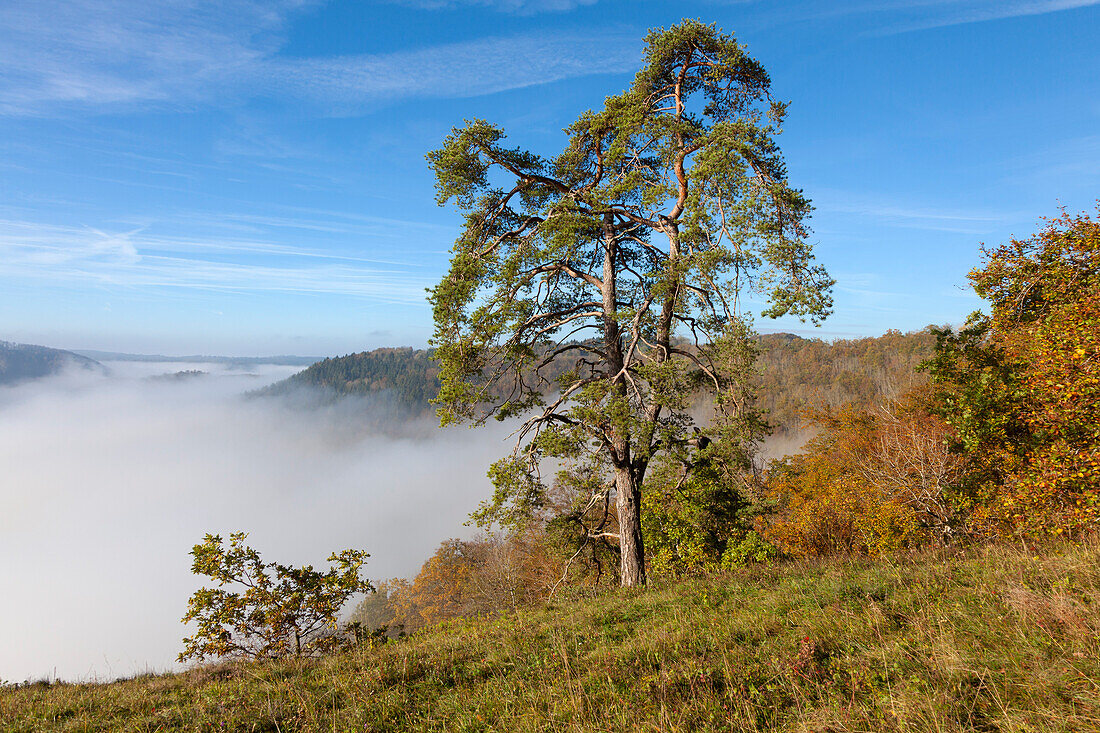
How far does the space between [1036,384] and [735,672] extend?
8147 millimetres

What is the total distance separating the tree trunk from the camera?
11680 mm

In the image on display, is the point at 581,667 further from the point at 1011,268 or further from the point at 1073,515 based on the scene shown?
the point at 1011,268

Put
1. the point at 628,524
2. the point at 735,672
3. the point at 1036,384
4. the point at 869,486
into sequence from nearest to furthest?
the point at 735,672 → the point at 1036,384 → the point at 628,524 → the point at 869,486

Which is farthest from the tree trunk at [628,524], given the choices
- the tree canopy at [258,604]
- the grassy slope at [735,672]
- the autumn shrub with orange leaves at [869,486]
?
the tree canopy at [258,604]

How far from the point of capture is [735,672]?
4344 millimetres

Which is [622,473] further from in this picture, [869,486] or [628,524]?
[869,486]

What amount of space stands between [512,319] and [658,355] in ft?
11.3

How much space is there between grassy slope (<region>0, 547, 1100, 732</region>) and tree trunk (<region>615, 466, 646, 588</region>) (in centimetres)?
424

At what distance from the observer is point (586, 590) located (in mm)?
10891

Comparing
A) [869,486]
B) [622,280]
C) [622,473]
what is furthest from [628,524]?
[869,486]

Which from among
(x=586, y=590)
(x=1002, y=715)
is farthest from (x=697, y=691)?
(x=586, y=590)

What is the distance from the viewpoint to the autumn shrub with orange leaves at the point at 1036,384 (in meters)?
7.62

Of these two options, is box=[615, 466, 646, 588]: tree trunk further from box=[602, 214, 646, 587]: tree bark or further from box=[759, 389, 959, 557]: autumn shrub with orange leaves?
box=[759, 389, 959, 557]: autumn shrub with orange leaves

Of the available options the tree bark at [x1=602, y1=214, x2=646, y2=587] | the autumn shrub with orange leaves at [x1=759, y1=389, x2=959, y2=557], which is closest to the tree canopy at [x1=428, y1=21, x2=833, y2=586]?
the tree bark at [x1=602, y1=214, x2=646, y2=587]
